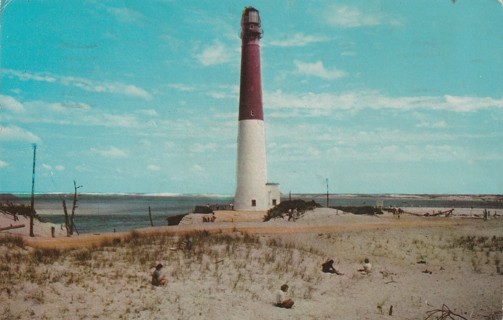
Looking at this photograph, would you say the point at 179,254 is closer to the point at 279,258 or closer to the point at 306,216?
the point at 279,258

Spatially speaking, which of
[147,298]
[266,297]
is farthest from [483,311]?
[147,298]

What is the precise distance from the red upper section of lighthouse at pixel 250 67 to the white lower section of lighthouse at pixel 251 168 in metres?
1.11

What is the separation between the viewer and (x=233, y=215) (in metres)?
38.3

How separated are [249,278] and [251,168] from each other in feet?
70.5

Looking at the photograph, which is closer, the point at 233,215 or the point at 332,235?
the point at 332,235

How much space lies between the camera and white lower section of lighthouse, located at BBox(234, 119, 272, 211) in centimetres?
3775

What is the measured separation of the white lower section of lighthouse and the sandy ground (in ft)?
39.5

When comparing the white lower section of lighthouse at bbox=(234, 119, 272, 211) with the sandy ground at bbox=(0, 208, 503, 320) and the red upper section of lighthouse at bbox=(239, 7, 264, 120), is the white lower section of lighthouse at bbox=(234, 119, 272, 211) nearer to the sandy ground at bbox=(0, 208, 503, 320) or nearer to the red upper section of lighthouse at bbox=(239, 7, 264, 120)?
the red upper section of lighthouse at bbox=(239, 7, 264, 120)

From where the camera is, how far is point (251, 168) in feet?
125

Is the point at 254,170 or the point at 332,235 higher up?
the point at 254,170

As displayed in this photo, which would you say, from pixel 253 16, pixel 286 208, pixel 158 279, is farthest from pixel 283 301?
pixel 253 16

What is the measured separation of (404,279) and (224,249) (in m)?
8.07

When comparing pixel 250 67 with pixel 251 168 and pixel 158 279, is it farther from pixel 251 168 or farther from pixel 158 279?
pixel 158 279

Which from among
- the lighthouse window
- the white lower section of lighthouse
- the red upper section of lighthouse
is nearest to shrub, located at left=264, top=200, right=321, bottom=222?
the white lower section of lighthouse
